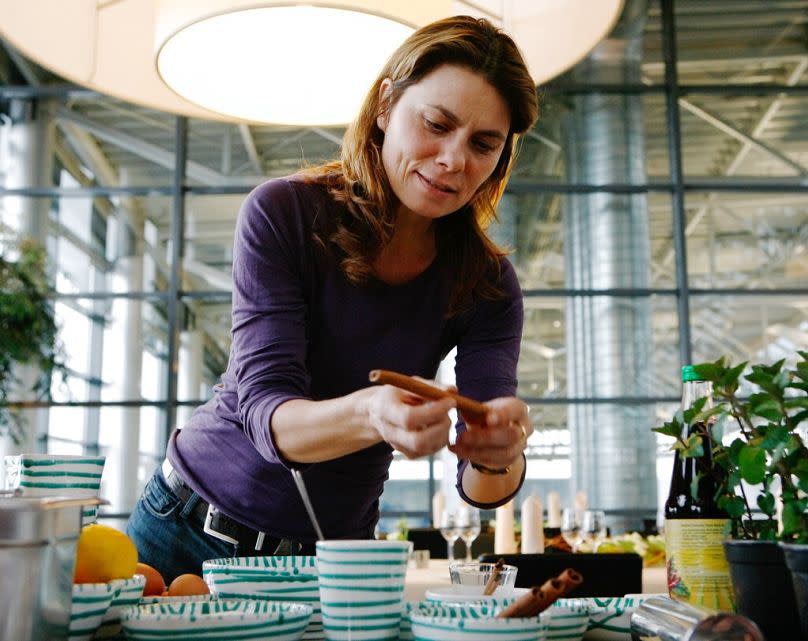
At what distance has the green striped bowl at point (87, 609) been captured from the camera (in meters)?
0.73

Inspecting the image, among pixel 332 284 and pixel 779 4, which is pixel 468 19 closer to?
pixel 332 284

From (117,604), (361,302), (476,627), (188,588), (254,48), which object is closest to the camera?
(476,627)

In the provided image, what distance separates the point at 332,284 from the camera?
134 centimetres

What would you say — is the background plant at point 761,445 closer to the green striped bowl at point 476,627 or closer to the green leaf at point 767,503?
the green leaf at point 767,503

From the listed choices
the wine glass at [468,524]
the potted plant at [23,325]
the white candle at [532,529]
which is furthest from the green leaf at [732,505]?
the potted plant at [23,325]

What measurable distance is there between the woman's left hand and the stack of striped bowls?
14.8 inches

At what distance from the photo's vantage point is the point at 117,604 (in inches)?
31.7

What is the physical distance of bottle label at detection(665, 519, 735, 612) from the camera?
0.94 metres

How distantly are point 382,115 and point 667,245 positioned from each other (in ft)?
19.5

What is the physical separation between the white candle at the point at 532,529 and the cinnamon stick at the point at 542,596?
6.91 ft

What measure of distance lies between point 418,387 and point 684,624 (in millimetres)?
282

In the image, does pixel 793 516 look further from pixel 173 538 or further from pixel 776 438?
pixel 173 538

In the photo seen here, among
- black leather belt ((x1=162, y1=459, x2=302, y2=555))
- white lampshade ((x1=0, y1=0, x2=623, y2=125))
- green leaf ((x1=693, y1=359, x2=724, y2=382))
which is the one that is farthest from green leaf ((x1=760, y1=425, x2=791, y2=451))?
white lampshade ((x1=0, y1=0, x2=623, y2=125))

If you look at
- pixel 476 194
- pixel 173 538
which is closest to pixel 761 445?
pixel 476 194
